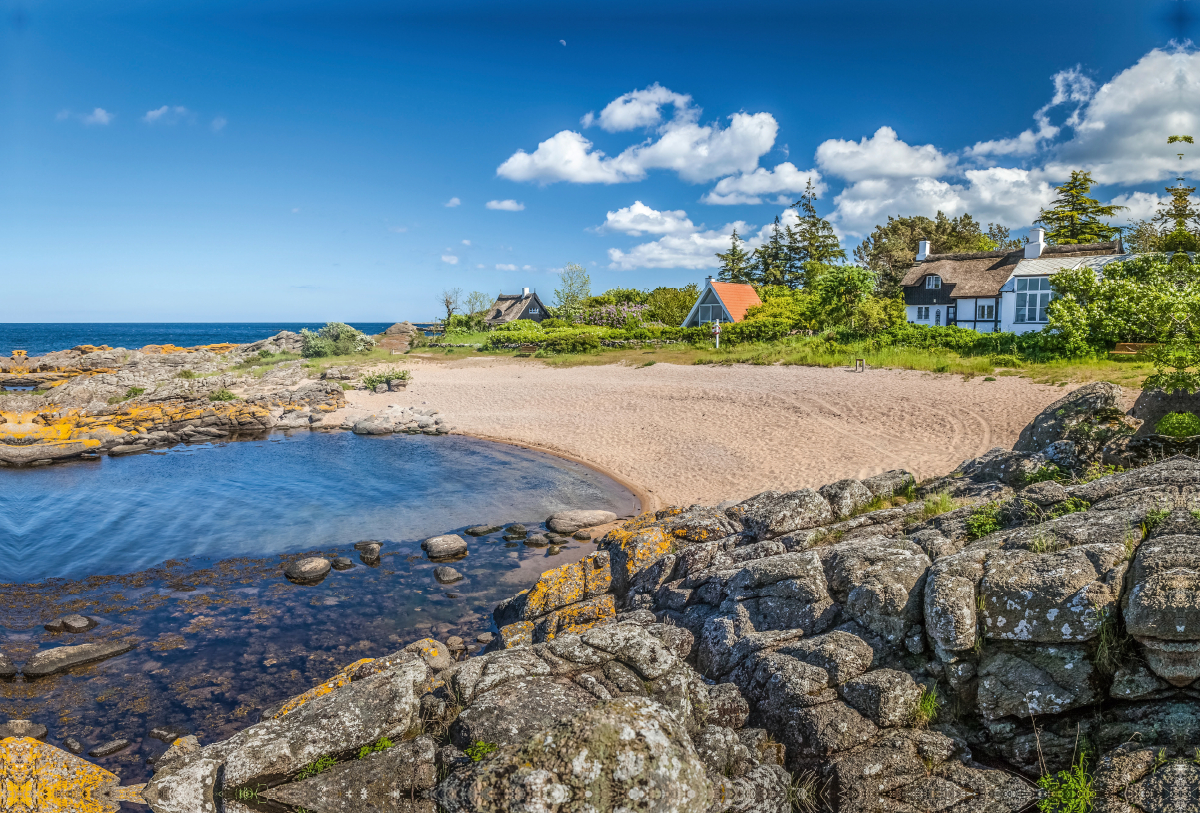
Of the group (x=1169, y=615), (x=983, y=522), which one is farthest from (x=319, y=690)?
(x=1169, y=615)

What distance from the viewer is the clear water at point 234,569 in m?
8.27

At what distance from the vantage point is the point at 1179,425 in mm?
8469

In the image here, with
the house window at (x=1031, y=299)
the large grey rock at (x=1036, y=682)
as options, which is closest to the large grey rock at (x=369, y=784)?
the large grey rock at (x=1036, y=682)

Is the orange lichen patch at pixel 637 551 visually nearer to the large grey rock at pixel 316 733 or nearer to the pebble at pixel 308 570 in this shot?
the large grey rock at pixel 316 733

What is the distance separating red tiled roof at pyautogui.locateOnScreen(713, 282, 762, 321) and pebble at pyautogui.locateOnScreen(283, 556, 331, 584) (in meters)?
37.8

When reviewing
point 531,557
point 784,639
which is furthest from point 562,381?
point 784,639

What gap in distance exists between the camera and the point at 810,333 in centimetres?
3822

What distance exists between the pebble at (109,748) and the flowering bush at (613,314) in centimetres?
4715

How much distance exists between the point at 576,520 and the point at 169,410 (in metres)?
23.6

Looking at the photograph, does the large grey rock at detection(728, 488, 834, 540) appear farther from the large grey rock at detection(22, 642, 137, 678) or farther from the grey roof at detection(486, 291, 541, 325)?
the grey roof at detection(486, 291, 541, 325)

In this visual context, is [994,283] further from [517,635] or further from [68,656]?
[68,656]

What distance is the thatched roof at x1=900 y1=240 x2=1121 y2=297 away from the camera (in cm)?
3962

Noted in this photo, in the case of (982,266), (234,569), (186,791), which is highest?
(982,266)

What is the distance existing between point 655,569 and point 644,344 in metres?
33.9
